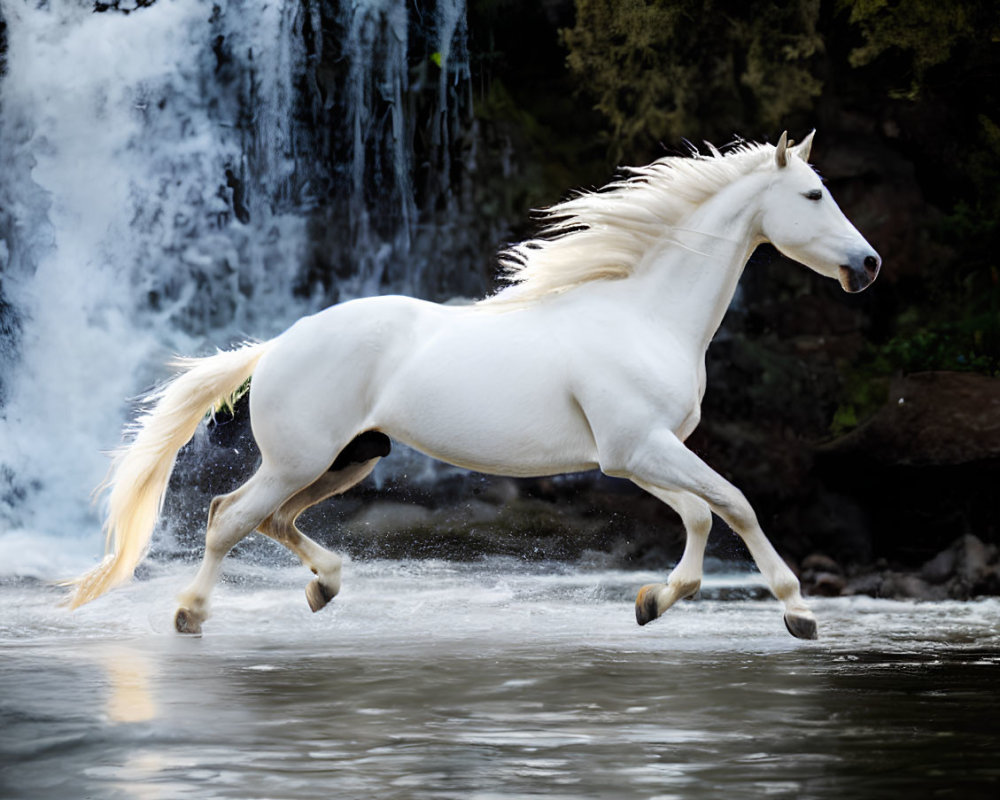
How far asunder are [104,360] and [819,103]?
24.0ft

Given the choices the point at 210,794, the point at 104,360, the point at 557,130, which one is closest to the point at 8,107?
the point at 104,360

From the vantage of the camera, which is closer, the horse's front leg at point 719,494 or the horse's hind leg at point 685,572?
the horse's front leg at point 719,494

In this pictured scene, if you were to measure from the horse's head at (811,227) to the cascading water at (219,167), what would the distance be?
818 cm

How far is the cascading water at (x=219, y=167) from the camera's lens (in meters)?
13.8

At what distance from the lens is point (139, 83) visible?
14109 mm

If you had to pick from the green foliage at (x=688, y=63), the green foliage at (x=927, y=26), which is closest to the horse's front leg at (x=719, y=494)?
the green foliage at (x=688, y=63)

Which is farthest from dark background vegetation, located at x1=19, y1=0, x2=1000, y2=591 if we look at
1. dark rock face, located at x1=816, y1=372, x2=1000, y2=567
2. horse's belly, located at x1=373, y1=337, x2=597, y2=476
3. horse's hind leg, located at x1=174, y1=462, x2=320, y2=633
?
horse's belly, located at x1=373, y1=337, x2=597, y2=476

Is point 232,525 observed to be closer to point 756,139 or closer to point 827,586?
point 827,586

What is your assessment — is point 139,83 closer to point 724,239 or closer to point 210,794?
point 724,239

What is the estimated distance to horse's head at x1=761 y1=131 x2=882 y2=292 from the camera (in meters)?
5.71

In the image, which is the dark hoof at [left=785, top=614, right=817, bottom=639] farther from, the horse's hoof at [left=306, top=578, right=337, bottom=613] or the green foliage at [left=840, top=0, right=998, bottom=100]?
the green foliage at [left=840, top=0, right=998, bottom=100]

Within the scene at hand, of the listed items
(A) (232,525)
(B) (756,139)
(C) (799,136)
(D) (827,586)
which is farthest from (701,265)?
(C) (799,136)

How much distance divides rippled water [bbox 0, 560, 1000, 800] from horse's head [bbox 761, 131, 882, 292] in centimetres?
151

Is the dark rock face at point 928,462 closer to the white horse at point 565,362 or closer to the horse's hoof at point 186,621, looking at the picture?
the white horse at point 565,362
